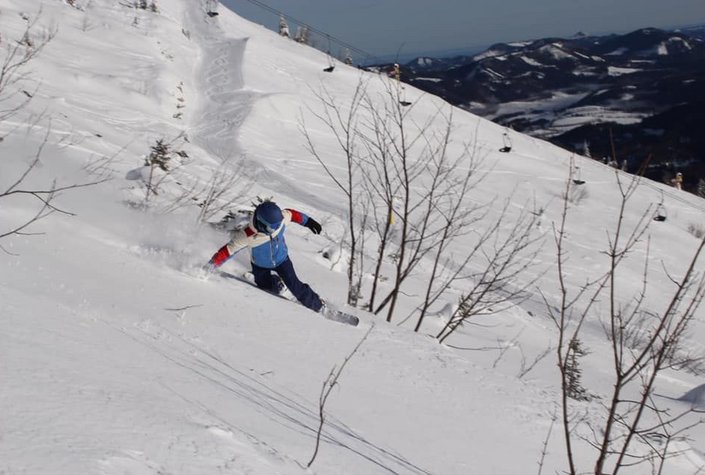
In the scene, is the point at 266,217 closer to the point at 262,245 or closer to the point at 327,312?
the point at 262,245

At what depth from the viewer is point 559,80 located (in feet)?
573

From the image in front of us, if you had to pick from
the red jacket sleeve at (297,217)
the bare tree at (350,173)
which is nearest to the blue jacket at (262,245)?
the red jacket sleeve at (297,217)

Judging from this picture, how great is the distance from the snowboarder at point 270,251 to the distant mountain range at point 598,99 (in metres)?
63.7

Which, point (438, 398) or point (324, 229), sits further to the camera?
point (324, 229)

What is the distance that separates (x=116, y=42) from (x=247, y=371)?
17.3 m

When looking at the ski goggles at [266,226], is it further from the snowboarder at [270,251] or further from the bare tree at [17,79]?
the bare tree at [17,79]

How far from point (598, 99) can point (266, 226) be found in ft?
489

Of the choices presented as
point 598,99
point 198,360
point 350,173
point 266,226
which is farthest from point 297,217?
point 598,99

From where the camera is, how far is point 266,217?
509cm

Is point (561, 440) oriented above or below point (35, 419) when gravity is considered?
below

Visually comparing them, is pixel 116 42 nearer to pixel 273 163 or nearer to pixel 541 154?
pixel 273 163

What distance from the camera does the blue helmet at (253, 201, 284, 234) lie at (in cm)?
509

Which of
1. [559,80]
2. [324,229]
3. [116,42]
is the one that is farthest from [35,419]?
[559,80]

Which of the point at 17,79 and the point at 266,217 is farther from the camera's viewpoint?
the point at 266,217
